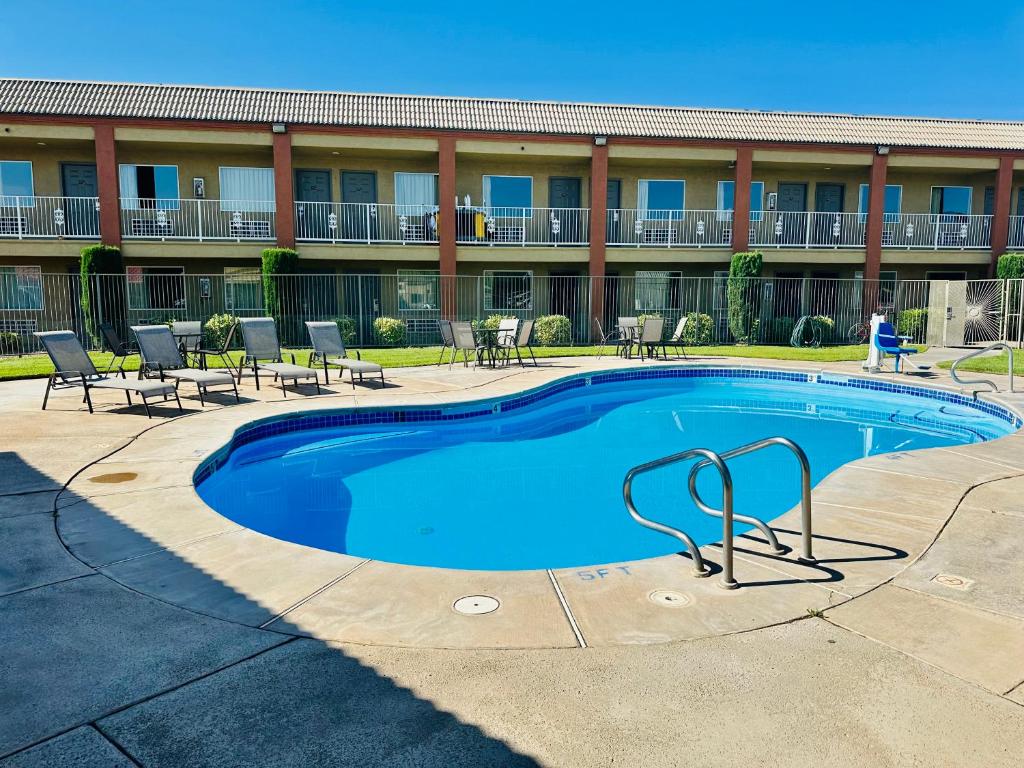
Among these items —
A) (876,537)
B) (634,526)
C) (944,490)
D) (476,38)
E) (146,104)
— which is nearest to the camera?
(876,537)

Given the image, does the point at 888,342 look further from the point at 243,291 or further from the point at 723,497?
the point at 243,291

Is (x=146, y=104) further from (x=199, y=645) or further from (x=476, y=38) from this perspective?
(x=199, y=645)

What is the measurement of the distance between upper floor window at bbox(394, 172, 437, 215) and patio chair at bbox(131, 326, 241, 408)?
1195cm

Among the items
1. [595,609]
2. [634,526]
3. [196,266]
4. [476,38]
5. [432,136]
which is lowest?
[634,526]

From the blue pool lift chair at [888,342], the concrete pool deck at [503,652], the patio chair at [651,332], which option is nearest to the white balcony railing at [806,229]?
the patio chair at [651,332]

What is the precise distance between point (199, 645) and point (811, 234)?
22255mm

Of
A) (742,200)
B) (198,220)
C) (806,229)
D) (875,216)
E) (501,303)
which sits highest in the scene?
(742,200)

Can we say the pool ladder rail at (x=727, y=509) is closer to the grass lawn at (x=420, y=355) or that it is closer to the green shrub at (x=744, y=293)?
the grass lawn at (x=420, y=355)

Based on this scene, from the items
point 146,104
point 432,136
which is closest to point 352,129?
point 432,136

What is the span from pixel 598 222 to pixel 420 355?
23.9 ft

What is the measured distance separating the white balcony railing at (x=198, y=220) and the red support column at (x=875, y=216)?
58.8 ft

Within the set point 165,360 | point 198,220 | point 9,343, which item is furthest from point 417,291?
point 165,360

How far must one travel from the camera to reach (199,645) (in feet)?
9.38

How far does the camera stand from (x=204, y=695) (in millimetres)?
2506
